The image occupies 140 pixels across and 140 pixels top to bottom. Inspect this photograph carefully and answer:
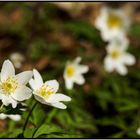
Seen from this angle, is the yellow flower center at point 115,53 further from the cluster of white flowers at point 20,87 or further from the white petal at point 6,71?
the white petal at point 6,71

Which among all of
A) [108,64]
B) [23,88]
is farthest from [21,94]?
[108,64]

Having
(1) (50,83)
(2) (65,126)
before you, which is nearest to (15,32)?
(2) (65,126)

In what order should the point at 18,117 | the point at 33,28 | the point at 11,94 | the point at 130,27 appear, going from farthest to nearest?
the point at 130,27 → the point at 33,28 → the point at 18,117 → the point at 11,94

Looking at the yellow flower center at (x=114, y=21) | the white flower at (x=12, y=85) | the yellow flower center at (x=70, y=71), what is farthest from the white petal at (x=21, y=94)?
the yellow flower center at (x=114, y=21)

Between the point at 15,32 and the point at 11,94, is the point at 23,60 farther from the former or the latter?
the point at 11,94

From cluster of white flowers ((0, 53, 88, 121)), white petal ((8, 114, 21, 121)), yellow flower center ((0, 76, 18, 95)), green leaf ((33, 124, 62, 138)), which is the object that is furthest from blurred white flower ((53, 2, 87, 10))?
green leaf ((33, 124, 62, 138))

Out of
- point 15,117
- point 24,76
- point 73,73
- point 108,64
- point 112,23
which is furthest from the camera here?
point 112,23

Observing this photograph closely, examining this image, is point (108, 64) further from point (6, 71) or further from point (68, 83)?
point (6, 71)
